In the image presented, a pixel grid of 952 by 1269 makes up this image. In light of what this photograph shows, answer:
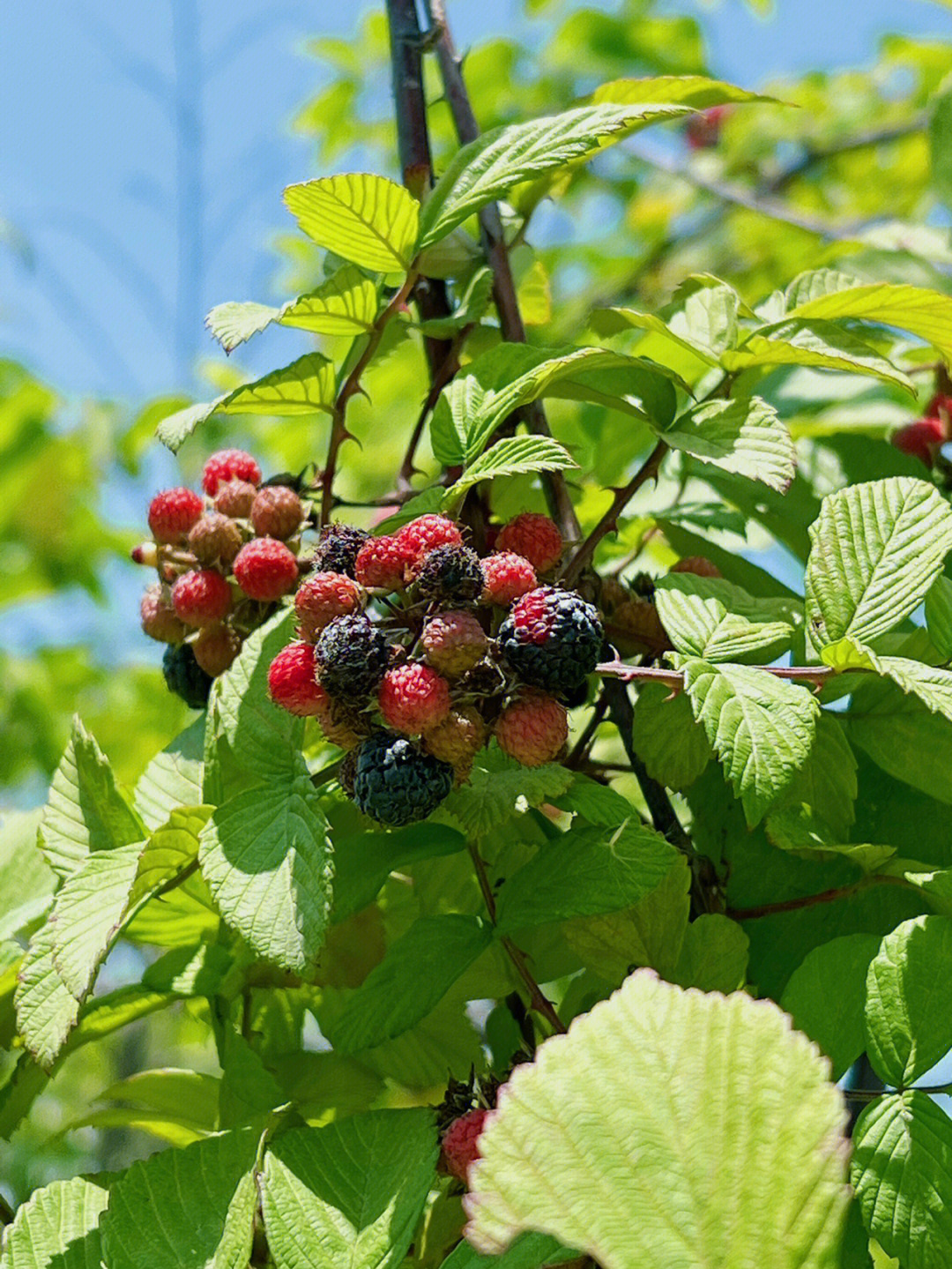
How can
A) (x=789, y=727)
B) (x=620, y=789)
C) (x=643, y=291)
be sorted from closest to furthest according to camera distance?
(x=789, y=727) → (x=620, y=789) → (x=643, y=291)

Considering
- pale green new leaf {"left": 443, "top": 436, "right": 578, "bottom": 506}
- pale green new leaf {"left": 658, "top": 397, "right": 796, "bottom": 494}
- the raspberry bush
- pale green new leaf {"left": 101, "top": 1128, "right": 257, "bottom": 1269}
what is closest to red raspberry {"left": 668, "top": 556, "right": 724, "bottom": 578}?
the raspberry bush

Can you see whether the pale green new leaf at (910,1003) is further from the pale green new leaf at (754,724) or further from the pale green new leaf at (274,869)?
the pale green new leaf at (274,869)

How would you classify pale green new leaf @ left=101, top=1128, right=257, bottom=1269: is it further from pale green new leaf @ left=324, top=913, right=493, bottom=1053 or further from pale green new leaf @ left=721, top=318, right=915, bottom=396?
pale green new leaf @ left=721, top=318, right=915, bottom=396

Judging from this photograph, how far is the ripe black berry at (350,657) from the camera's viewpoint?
0.66m

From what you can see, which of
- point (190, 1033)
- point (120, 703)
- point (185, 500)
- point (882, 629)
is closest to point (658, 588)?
point (882, 629)

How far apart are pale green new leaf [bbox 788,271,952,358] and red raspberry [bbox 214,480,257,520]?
14.5 inches

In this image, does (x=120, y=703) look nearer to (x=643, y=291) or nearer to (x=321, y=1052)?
(x=643, y=291)

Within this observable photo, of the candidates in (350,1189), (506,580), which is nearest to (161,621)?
(506,580)

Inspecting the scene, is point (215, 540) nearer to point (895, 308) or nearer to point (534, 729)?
point (534, 729)

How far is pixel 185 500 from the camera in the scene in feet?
2.93

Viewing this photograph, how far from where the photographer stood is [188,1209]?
0.63 m

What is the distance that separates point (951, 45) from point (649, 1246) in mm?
2144

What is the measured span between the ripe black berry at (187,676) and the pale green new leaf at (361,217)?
29 centimetres

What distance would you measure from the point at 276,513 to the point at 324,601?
0.62ft
